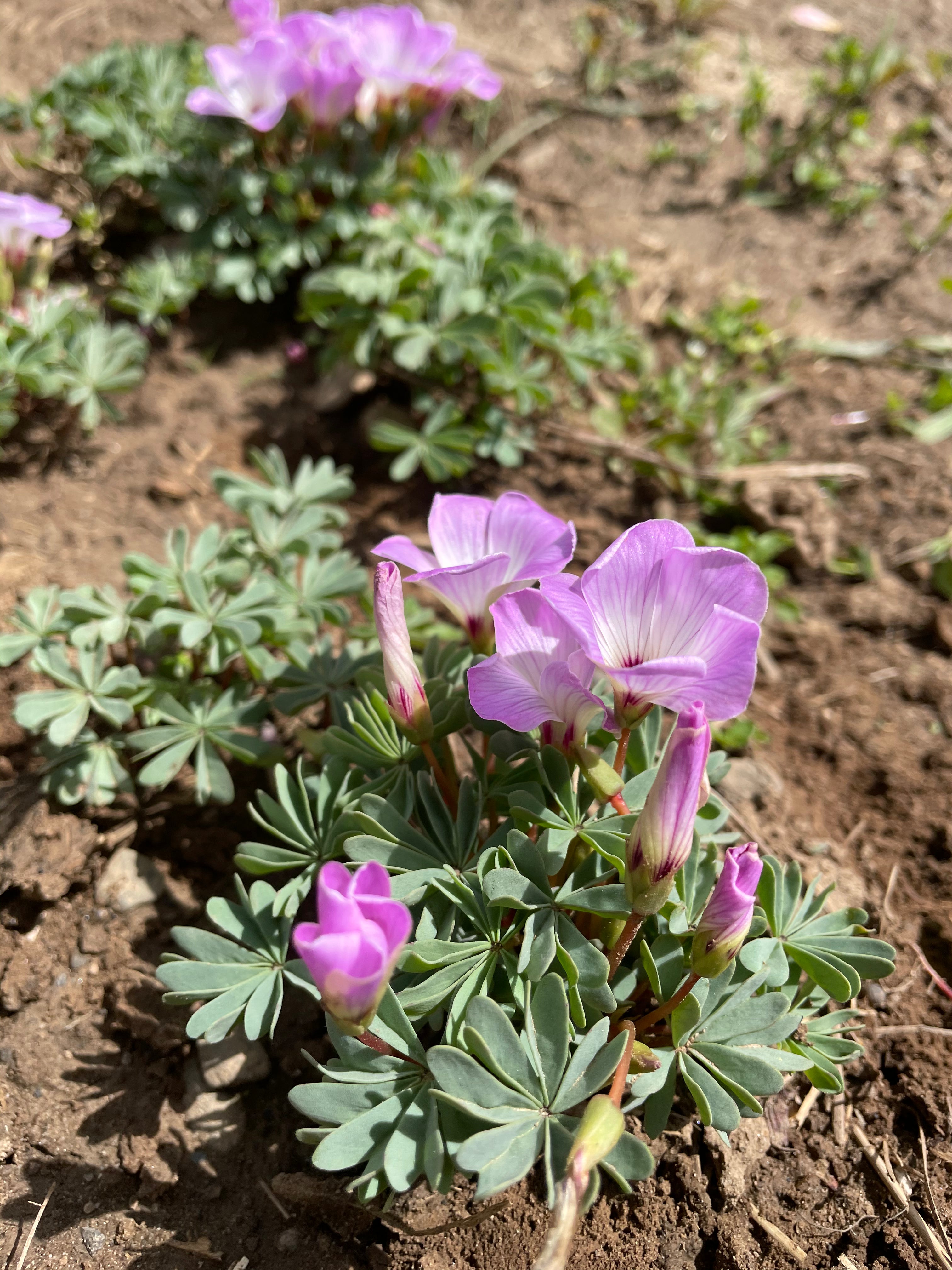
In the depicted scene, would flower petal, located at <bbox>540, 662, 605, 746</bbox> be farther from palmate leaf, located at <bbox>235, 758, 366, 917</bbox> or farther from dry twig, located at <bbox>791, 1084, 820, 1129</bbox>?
dry twig, located at <bbox>791, 1084, 820, 1129</bbox>

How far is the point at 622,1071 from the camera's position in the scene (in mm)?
1458

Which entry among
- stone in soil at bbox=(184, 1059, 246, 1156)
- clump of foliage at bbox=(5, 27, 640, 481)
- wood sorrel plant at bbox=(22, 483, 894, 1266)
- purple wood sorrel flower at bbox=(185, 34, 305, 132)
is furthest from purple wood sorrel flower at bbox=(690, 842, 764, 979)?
purple wood sorrel flower at bbox=(185, 34, 305, 132)

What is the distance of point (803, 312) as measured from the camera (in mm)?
3906

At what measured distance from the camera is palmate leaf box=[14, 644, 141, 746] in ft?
6.80

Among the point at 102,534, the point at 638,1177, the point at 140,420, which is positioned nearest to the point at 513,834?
the point at 638,1177

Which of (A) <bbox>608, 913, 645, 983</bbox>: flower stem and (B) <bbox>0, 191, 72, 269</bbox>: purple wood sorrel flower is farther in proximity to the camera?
(B) <bbox>0, 191, 72, 269</bbox>: purple wood sorrel flower

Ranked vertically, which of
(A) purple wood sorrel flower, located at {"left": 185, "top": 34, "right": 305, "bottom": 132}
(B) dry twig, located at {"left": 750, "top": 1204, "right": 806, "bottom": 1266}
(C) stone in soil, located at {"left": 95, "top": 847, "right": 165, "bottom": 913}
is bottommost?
(B) dry twig, located at {"left": 750, "top": 1204, "right": 806, "bottom": 1266}

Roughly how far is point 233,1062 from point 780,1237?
111 centimetres

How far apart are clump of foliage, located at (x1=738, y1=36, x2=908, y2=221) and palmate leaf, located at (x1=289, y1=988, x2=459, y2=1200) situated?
13.3 feet

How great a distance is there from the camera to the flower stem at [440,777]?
1.75 meters

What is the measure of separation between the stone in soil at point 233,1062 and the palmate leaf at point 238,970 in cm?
19

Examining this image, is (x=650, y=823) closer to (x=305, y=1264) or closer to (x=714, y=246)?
(x=305, y=1264)

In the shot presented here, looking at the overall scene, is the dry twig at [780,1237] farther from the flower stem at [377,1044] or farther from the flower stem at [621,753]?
the flower stem at [621,753]

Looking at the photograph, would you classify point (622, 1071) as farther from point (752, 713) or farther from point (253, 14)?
point (253, 14)
